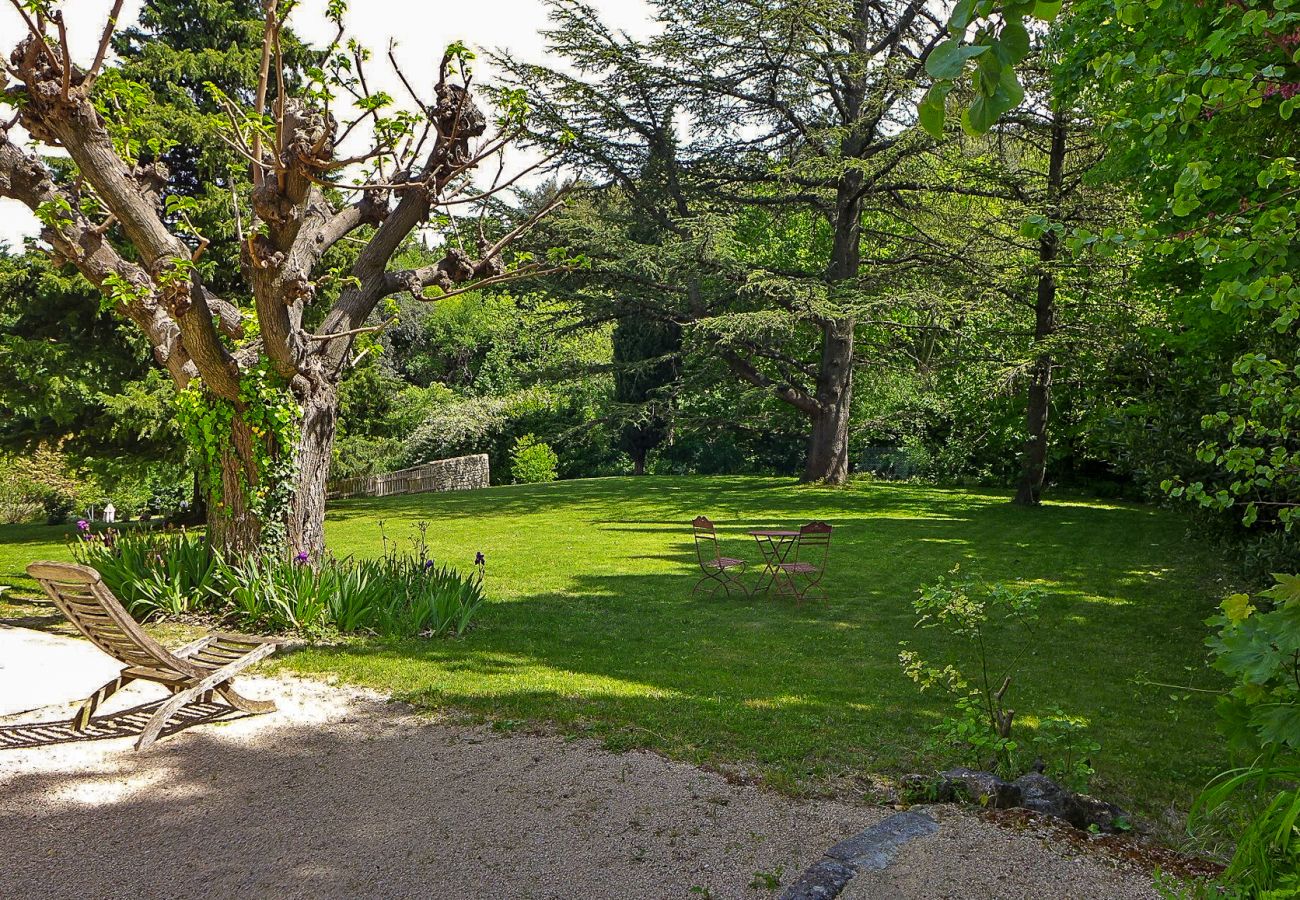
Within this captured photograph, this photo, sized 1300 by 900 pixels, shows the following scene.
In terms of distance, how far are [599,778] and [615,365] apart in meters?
16.4

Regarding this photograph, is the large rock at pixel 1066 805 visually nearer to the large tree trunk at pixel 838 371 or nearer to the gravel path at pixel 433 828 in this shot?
the gravel path at pixel 433 828

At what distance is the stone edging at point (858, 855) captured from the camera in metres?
3.36

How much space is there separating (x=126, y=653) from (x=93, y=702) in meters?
0.54

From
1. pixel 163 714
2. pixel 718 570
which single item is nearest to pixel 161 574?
pixel 163 714

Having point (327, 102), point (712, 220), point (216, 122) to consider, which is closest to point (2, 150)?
point (216, 122)

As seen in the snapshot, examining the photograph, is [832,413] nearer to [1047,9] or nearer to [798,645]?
[798,645]

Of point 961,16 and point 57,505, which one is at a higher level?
point 961,16

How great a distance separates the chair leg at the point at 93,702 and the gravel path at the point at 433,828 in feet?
0.66

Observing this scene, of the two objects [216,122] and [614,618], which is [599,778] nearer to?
[614,618]

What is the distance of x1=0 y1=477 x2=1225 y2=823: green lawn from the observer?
525cm

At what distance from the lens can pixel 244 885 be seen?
3.53 m

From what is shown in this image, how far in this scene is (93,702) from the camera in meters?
→ 5.39

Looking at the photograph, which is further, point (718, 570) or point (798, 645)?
point (718, 570)

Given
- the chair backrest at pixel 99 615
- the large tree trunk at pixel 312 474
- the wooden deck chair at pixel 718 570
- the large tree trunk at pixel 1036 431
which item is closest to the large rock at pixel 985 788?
the chair backrest at pixel 99 615
